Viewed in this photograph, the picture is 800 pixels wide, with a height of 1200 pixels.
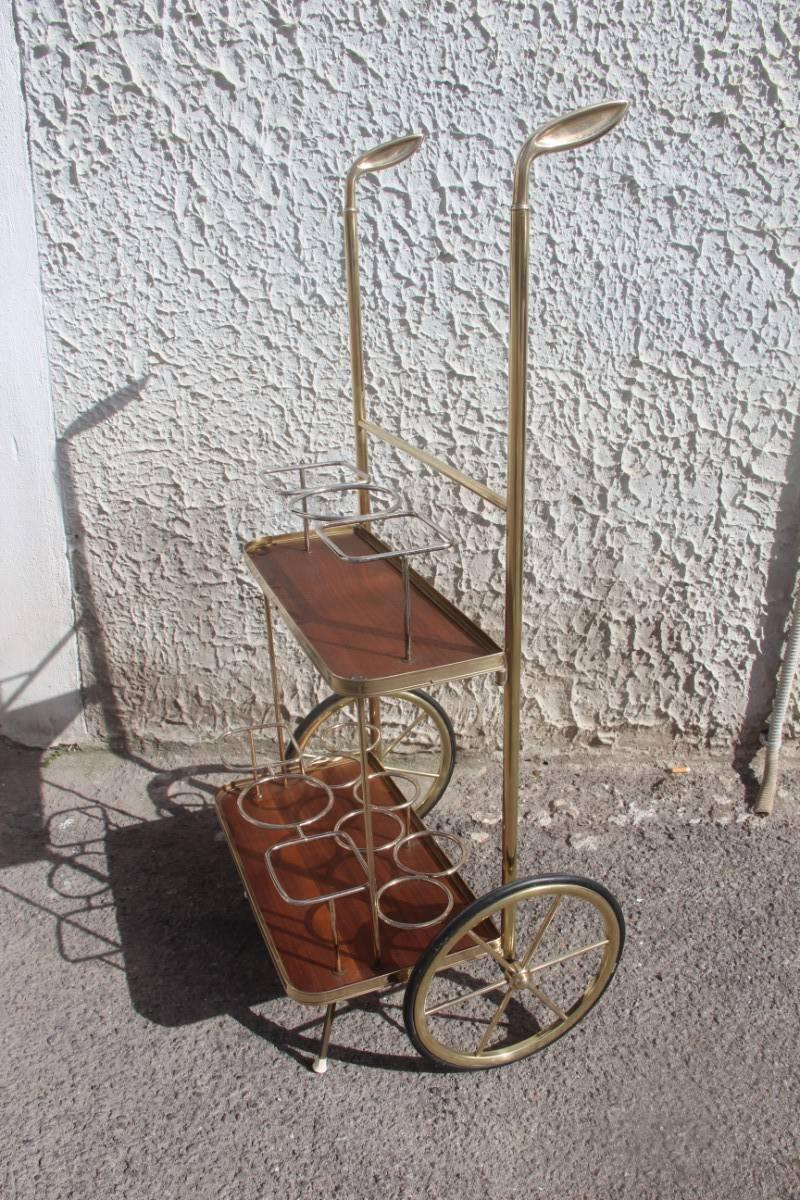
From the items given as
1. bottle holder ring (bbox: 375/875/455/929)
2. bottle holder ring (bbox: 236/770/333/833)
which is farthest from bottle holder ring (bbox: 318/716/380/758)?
bottle holder ring (bbox: 375/875/455/929)

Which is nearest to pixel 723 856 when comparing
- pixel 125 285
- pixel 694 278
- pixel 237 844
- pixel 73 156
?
pixel 237 844

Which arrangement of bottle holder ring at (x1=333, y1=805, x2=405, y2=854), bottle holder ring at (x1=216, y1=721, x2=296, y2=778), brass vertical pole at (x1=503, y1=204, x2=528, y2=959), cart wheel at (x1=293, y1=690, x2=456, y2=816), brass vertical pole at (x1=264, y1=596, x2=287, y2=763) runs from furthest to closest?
bottle holder ring at (x1=216, y1=721, x2=296, y2=778), cart wheel at (x1=293, y1=690, x2=456, y2=816), brass vertical pole at (x1=264, y1=596, x2=287, y2=763), bottle holder ring at (x1=333, y1=805, x2=405, y2=854), brass vertical pole at (x1=503, y1=204, x2=528, y2=959)

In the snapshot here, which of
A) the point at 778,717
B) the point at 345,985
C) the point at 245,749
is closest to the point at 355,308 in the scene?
the point at 345,985

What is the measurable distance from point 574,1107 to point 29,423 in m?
2.46

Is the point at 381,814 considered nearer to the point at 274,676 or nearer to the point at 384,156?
the point at 274,676

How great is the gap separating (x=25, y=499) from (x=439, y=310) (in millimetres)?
1449

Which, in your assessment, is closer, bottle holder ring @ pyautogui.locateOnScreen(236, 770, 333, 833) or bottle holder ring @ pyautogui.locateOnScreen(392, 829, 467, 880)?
bottle holder ring @ pyautogui.locateOnScreen(392, 829, 467, 880)

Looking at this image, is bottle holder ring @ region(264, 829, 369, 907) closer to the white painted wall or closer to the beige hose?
the white painted wall

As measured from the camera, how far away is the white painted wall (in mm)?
2736

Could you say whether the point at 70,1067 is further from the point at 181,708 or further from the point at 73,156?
the point at 73,156

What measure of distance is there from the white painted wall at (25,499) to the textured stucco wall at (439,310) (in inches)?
2.2

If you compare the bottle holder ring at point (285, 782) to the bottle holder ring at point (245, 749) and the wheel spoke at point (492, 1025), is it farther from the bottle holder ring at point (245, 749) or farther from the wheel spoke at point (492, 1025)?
the wheel spoke at point (492, 1025)

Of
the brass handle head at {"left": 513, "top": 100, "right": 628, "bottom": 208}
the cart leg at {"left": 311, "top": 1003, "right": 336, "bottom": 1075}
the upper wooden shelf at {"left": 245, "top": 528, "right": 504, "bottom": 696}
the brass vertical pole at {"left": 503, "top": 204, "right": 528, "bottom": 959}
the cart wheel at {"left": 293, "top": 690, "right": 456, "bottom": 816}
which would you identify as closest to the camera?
the brass handle head at {"left": 513, "top": 100, "right": 628, "bottom": 208}

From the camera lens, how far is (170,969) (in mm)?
2553
